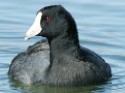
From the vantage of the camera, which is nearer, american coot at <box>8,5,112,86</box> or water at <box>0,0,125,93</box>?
american coot at <box>8,5,112,86</box>

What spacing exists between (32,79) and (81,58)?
3.18 feet

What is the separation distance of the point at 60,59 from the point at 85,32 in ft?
10.4

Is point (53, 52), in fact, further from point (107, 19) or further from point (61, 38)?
point (107, 19)

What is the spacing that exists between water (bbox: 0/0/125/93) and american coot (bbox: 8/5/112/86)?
6.5 inches

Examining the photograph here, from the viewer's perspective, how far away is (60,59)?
1230cm

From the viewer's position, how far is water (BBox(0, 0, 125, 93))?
1232 centimetres

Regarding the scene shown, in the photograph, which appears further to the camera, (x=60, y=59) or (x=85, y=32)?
(x=85, y=32)

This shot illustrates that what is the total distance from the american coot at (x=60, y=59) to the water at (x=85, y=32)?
6.5 inches

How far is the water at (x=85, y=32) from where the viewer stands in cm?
1232

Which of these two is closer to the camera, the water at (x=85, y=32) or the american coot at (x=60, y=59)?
the american coot at (x=60, y=59)

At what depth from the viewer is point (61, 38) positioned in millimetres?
12141

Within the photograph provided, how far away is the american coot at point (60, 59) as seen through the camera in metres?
12.0

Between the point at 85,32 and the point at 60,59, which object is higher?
the point at 85,32

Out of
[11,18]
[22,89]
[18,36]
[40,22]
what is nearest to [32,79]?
[22,89]
